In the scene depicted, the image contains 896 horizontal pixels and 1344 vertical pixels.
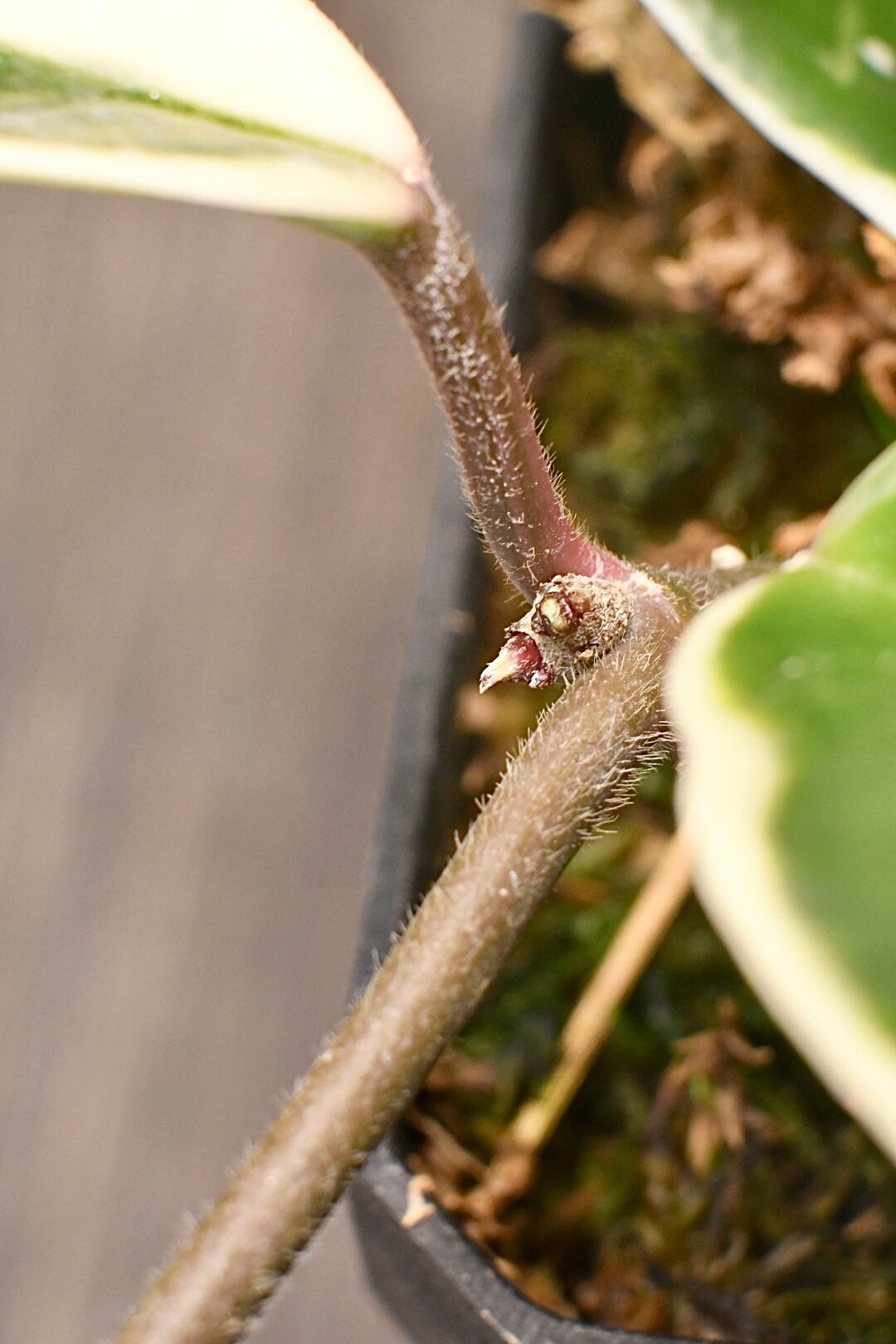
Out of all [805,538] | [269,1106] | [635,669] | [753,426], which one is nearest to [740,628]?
[635,669]

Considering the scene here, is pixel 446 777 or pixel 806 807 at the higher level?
pixel 806 807

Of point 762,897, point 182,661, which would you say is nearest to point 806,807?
point 762,897

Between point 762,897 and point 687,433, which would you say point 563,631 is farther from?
point 687,433

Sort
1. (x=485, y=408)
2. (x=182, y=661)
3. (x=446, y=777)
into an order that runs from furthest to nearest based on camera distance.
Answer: (x=182, y=661)
(x=446, y=777)
(x=485, y=408)

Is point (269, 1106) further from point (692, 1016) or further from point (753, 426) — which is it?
point (753, 426)

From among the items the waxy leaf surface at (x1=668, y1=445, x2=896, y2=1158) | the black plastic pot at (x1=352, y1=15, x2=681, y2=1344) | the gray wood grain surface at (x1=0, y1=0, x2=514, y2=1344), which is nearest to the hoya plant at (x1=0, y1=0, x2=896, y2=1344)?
the waxy leaf surface at (x1=668, y1=445, x2=896, y2=1158)

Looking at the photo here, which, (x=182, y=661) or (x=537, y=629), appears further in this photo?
(x=182, y=661)

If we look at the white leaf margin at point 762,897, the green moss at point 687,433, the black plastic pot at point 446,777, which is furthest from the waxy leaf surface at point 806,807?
the green moss at point 687,433
